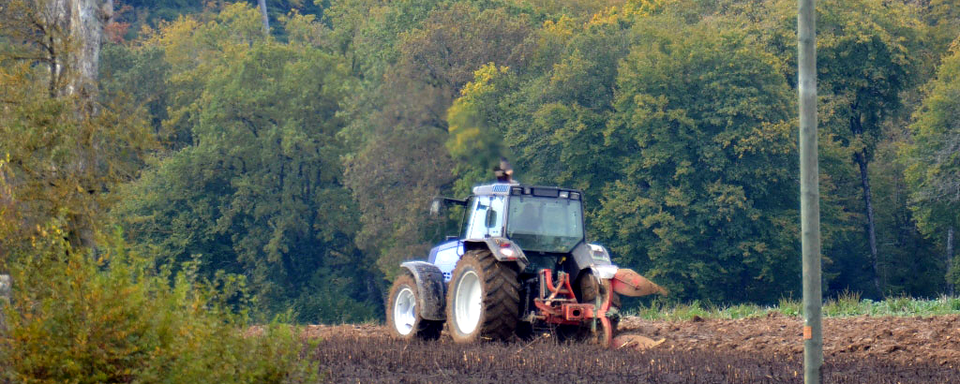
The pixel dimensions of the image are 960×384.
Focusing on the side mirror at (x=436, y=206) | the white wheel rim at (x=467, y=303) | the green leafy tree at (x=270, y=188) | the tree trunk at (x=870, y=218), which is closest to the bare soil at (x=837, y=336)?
the white wheel rim at (x=467, y=303)

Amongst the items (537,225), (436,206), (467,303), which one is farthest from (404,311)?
(537,225)

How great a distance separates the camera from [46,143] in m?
10.8

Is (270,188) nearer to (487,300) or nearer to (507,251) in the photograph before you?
(507,251)

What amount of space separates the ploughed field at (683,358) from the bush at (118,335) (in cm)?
176

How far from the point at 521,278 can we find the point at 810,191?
7595 millimetres

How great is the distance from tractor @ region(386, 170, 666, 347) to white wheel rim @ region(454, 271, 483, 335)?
13mm

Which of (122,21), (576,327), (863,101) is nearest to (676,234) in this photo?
(863,101)

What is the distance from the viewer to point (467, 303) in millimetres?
14227

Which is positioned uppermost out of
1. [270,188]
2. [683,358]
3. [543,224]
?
[270,188]

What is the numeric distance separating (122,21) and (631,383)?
50.0 m

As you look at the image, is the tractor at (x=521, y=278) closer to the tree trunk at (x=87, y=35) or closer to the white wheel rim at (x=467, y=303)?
the white wheel rim at (x=467, y=303)

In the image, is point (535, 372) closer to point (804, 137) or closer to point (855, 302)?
point (804, 137)

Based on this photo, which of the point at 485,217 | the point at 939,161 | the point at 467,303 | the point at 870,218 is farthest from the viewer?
the point at 870,218

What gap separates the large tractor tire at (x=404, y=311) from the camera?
15.2m
